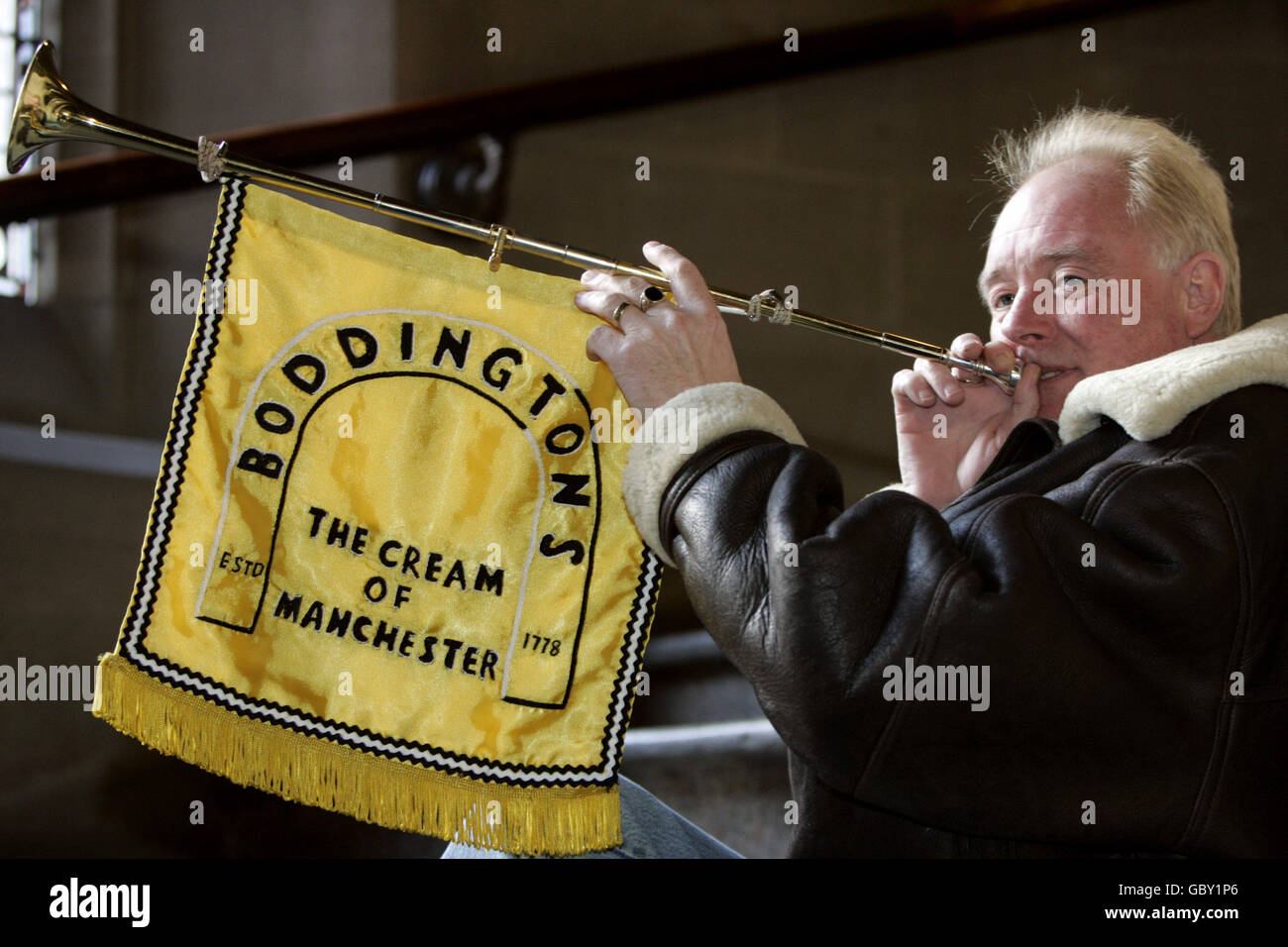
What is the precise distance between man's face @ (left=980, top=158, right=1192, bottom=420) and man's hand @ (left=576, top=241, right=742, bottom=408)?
0.39 metres

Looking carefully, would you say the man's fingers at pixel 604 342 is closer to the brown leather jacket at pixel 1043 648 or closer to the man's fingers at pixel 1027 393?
the brown leather jacket at pixel 1043 648

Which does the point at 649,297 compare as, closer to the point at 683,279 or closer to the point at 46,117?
the point at 683,279

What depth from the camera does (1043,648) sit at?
3.10 ft

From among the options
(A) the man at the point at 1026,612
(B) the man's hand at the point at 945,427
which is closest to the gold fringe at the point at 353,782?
(A) the man at the point at 1026,612

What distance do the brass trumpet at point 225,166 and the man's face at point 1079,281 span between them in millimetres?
139

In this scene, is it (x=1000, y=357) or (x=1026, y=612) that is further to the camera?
(x=1000, y=357)

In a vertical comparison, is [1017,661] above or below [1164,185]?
below

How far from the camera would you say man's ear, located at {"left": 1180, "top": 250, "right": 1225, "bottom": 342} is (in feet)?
4.42

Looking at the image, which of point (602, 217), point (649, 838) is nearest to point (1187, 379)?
point (649, 838)

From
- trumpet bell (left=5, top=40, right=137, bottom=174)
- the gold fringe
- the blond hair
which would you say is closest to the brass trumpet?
trumpet bell (left=5, top=40, right=137, bottom=174)

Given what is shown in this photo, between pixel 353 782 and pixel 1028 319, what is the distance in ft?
2.81

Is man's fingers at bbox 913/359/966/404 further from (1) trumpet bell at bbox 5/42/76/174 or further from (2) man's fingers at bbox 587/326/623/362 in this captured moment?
(1) trumpet bell at bbox 5/42/76/174
